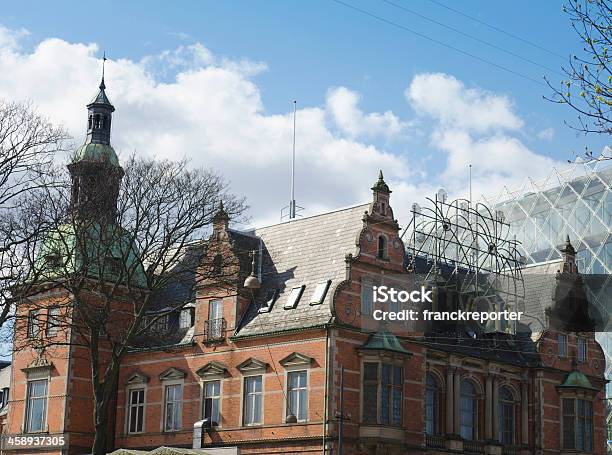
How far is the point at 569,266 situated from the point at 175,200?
75.3 feet

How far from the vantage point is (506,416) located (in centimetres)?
4966

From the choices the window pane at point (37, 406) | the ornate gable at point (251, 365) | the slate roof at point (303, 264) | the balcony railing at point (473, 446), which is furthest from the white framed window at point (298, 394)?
the window pane at point (37, 406)

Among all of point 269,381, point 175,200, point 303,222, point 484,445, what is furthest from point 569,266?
point 175,200

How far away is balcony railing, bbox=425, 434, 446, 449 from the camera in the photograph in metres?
44.8

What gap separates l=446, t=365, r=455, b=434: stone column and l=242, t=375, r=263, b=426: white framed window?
849cm

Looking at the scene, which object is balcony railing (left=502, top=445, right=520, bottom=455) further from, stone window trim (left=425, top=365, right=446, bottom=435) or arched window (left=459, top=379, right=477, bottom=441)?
stone window trim (left=425, top=365, right=446, bottom=435)

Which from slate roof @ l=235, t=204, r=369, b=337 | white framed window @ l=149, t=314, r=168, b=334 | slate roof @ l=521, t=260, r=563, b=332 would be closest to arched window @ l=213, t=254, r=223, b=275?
slate roof @ l=235, t=204, r=369, b=337

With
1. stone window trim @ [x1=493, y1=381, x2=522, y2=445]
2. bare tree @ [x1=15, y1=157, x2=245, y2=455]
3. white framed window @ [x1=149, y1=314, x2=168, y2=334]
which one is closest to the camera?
bare tree @ [x1=15, y1=157, x2=245, y2=455]

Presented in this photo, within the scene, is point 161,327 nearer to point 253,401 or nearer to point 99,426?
point 253,401

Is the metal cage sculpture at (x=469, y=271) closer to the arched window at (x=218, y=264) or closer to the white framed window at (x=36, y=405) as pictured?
the arched window at (x=218, y=264)

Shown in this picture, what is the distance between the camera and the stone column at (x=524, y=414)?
49.7 m

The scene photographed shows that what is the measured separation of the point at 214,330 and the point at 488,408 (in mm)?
13185

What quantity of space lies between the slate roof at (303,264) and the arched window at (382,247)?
1018 millimetres

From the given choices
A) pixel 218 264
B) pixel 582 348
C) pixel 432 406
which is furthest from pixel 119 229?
pixel 582 348
